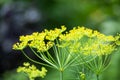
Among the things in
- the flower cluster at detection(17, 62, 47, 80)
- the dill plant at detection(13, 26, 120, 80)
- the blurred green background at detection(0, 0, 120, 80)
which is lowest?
the flower cluster at detection(17, 62, 47, 80)

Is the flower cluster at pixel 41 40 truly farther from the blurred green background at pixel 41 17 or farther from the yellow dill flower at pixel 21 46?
the blurred green background at pixel 41 17

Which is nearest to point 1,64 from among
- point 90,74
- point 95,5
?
point 95,5

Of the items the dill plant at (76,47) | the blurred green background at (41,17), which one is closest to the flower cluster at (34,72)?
the dill plant at (76,47)

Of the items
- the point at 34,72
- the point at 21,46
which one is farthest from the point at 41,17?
the point at 34,72

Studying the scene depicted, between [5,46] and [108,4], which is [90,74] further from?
[5,46]

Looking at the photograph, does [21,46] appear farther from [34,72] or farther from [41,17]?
[41,17]

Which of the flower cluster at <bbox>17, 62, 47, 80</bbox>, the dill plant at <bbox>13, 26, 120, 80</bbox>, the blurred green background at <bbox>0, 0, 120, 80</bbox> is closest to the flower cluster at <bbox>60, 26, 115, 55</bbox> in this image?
the dill plant at <bbox>13, 26, 120, 80</bbox>

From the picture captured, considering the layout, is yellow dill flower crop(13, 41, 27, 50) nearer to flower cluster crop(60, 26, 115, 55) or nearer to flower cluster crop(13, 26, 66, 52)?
flower cluster crop(13, 26, 66, 52)

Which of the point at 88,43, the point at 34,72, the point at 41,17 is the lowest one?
the point at 34,72
